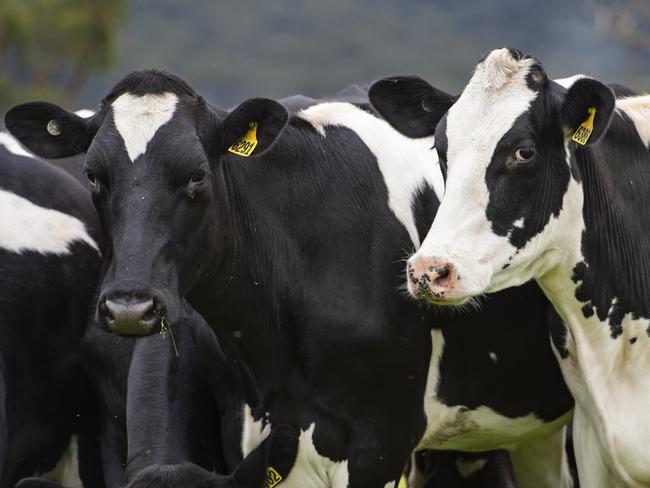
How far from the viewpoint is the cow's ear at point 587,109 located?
21.3 ft

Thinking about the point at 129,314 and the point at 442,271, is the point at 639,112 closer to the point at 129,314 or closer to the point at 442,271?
the point at 442,271

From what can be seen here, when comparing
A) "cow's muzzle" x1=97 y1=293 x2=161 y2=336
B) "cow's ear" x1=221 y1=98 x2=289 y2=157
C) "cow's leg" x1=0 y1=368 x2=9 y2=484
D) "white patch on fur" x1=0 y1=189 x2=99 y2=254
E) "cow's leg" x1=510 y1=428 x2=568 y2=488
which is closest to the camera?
"cow's muzzle" x1=97 y1=293 x2=161 y2=336

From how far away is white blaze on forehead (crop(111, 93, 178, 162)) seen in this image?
6.57 meters

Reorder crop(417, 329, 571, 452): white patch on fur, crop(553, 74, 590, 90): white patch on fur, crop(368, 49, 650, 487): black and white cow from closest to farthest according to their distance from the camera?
1. crop(368, 49, 650, 487): black and white cow
2. crop(553, 74, 590, 90): white patch on fur
3. crop(417, 329, 571, 452): white patch on fur

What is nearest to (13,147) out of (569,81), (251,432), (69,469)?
(69,469)

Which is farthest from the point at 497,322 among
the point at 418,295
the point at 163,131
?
the point at 163,131

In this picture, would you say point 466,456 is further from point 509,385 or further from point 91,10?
point 91,10

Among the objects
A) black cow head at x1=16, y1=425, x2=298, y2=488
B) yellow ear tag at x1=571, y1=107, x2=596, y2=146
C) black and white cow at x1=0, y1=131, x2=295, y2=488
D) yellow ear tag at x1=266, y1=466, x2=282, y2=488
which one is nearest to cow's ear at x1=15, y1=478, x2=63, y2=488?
black and white cow at x1=0, y1=131, x2=295, y2=488

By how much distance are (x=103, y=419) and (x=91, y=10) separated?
146 ft

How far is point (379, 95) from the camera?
7340 mm

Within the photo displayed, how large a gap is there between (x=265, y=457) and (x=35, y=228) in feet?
7.54

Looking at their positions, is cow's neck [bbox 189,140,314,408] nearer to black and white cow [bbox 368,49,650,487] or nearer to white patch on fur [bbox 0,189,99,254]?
black and white cow [bbox 368,49,650,487]

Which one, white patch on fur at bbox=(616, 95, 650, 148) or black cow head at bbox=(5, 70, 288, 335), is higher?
white patch on fur at bbox=(616, 95, 650, 148)

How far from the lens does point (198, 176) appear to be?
6.57m
